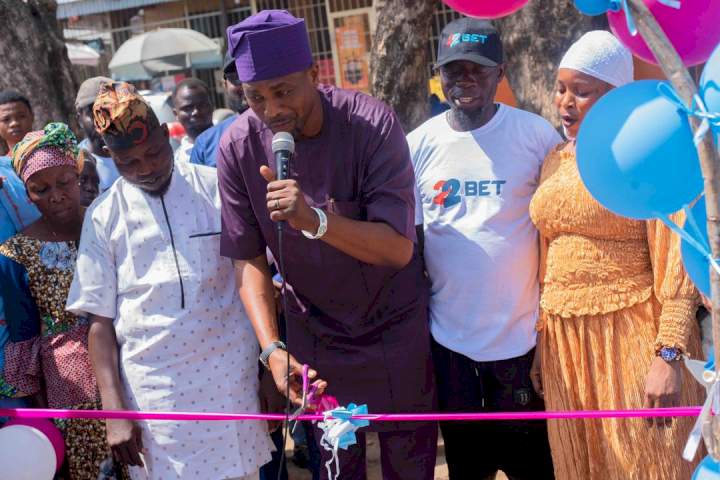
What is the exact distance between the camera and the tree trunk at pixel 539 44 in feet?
19.0

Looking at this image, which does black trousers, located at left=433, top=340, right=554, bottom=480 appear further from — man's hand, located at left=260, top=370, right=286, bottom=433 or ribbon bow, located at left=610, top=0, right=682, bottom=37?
ribbon bow, located at left=610, top=0, right=682, bottom=37

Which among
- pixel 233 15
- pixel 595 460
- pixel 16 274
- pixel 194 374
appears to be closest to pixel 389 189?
pixel 194 374

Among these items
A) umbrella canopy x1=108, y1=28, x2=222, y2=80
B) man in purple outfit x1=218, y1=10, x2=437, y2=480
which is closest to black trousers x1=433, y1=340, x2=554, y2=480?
man in purple outfit x1=218, y1=10, x2=437, y2=480

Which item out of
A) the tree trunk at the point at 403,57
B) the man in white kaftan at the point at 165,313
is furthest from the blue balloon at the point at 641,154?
the tree trunk at the point at 403,57

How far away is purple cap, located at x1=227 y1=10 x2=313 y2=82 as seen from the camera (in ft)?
8.98

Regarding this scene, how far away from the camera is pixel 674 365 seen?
9.36 ft

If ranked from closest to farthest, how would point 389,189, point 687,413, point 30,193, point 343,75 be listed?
point 687,413
point 389,189
point 30,193
point 343,75

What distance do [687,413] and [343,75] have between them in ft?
41.7

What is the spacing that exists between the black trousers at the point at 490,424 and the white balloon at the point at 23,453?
4.84 ft

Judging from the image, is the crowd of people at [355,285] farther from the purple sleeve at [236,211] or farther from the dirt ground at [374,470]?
the dirt ground at [374,470]

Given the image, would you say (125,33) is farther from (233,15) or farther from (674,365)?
(674,365)

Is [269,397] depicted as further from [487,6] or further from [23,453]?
[487,6]

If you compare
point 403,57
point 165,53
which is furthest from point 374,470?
point 165,53

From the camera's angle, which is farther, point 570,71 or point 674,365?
point 570,71
